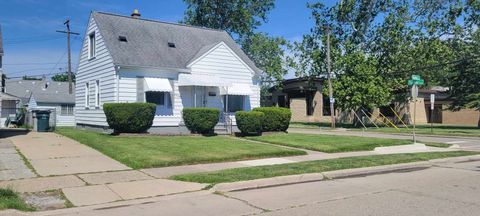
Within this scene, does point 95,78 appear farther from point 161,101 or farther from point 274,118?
point 274,118

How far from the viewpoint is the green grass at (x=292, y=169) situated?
1027 cm

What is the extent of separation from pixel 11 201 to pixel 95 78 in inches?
637

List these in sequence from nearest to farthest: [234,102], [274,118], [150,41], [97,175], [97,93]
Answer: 1. [97,175]
2. [274,118]
3. [97,93]
4. [150,41]
5. [234,102]

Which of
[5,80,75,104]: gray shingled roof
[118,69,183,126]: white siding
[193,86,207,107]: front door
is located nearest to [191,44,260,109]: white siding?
[193,86,207,107]: front door

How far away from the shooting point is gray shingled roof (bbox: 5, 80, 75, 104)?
4353cm

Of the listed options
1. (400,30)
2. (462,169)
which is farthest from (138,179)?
(400,30)

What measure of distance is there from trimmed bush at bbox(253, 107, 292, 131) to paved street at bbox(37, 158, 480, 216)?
464 inches

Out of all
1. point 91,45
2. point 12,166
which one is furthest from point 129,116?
point 12,166

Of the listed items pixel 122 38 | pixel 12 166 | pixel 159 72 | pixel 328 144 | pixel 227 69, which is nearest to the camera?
pixel 12 166

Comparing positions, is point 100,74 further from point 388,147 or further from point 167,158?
point 388,147

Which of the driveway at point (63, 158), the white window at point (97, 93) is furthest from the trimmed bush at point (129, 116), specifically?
the white window at point (97, 93)

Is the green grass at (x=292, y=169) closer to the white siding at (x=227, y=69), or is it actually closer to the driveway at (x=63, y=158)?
the driveway at (x=63, y=158)

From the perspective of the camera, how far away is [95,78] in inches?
916

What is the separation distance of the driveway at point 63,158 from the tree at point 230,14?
111ft
